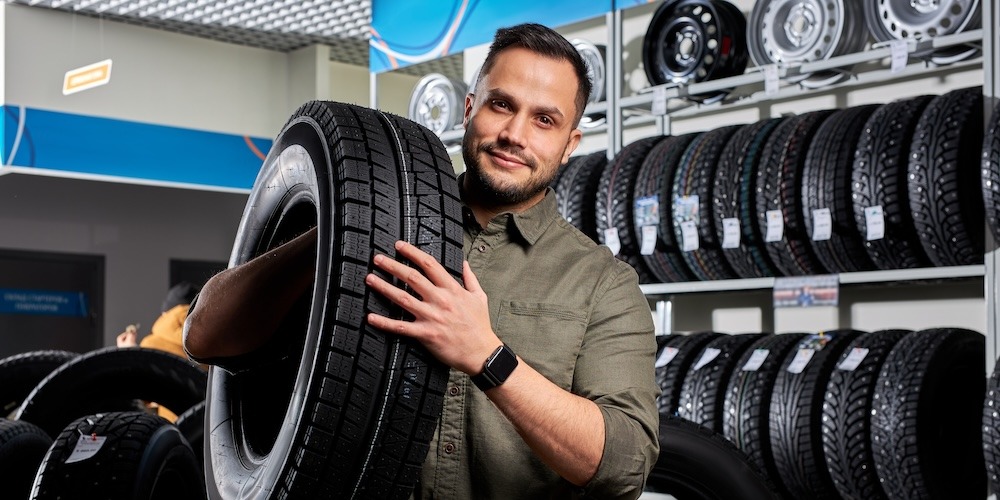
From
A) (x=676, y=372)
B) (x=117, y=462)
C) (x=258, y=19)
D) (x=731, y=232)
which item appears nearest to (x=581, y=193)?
(x=731, y=232)

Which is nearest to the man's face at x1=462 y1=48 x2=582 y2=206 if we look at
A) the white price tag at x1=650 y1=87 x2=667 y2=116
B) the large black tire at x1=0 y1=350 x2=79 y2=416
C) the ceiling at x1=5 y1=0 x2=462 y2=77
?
the white price tag at x1=650 y1=87 x2=667 y2=116

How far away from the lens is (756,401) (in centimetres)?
434

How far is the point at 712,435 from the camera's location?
3.15 meters

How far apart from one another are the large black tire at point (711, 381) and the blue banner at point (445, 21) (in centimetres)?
179

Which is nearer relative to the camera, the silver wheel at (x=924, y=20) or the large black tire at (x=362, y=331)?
the large black tire at (x=362, y=331)

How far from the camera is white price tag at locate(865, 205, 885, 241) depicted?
4.12m

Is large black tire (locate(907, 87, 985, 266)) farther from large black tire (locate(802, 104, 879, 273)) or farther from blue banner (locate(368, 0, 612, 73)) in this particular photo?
blue banner (locate(368, 0, 612, 73))

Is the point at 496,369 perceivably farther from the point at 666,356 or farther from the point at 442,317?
the point at 666,356

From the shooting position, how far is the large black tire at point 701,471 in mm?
3055

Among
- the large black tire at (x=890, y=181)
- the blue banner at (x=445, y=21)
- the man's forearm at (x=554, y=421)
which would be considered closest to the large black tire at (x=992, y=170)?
the large black tire at (x=890, y=181)

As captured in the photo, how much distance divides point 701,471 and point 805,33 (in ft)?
7.54

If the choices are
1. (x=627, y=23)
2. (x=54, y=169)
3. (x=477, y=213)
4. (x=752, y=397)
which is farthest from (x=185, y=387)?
(x=54, y=169)

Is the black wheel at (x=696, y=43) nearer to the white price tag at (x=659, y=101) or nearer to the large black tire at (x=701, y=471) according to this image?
the white price tag at (x=659, y=101)

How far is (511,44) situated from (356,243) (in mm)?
501
